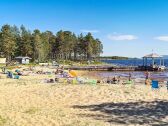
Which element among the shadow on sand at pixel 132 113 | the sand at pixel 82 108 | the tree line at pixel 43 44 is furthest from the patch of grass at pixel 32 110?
the tree line at pixel 43 44

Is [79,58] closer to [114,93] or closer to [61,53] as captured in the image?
[61,53]

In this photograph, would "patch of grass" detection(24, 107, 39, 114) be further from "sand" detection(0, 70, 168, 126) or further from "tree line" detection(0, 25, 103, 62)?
"tree line" detection(0, 25, 103, 62)

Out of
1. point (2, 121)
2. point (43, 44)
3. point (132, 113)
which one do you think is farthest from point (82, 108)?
point (43, 44)

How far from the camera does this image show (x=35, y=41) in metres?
108

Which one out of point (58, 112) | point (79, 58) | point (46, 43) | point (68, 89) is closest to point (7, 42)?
point (46, 43)

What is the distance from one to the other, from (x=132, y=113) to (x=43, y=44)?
338 ft

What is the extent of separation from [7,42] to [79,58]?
2379 inches

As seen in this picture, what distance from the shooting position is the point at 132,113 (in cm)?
1655

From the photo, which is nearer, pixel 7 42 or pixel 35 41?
pixel 7 42

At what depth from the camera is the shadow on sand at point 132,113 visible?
14883mm

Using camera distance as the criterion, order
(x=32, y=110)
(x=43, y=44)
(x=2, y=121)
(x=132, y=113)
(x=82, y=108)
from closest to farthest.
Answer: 1. (x=2, y=121)
2. (x=132, y=113)
3. (x=32, y=110)
4. (x=82, y=108)
5. (x=43, y=44)

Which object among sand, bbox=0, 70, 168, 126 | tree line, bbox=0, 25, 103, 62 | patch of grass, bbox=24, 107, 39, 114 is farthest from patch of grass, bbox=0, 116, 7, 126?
tree line, bbox=0, 25, 103, 62

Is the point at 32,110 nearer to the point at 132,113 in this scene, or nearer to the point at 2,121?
the point at 2,121

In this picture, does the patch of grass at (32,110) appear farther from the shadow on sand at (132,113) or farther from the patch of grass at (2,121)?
the shadow on sand at (132,113)
